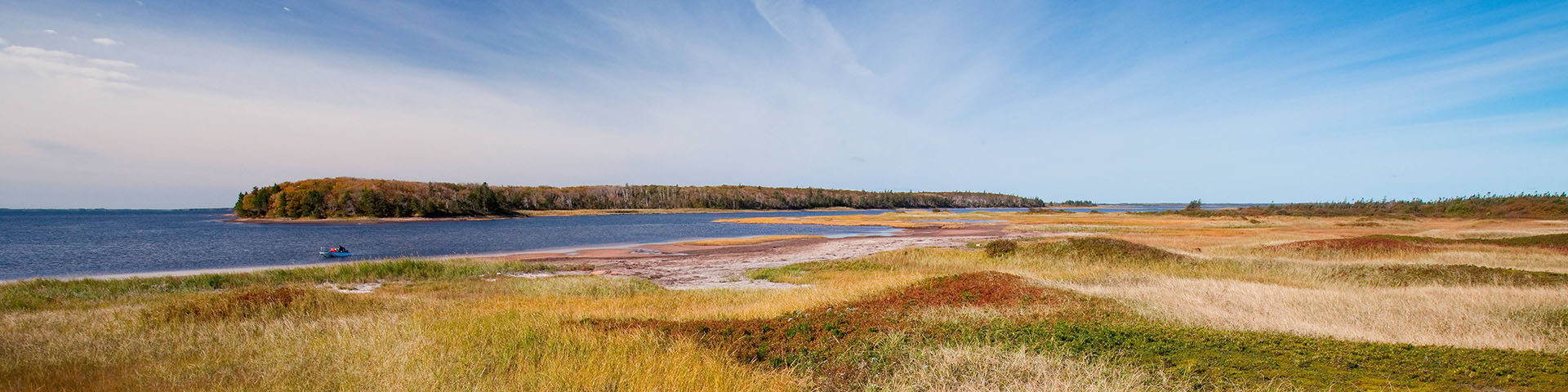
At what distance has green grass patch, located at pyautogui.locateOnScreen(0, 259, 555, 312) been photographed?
1742 centimetres

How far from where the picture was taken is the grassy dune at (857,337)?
6.28 metres

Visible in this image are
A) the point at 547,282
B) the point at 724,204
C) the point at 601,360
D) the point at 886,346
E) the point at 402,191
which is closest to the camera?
the point at 601,360

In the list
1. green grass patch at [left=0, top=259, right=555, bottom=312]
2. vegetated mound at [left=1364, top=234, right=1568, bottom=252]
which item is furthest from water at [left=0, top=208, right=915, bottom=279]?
vegetated mound at [left=1364, top=234, right=1568, bottom=252]

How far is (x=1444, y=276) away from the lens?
16109 mm

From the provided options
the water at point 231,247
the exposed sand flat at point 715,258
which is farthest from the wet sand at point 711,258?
the water at point 231,247

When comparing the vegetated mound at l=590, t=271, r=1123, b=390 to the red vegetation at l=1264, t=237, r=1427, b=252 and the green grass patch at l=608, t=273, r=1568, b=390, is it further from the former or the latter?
the red vegetation at l=1264, t=237, r=1427, b=252

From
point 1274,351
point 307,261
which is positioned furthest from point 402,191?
point 1274,351

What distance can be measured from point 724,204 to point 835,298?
183 m

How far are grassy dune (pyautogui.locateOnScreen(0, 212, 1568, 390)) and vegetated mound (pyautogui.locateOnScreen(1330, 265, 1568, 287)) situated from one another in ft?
0.31

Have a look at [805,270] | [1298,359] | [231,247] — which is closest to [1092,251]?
[805,270]

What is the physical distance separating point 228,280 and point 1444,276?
38.3 m

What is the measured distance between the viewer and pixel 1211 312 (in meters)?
10.4

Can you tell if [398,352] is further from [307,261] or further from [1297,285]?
[307,261]

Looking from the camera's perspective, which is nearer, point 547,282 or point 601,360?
point 601,360
